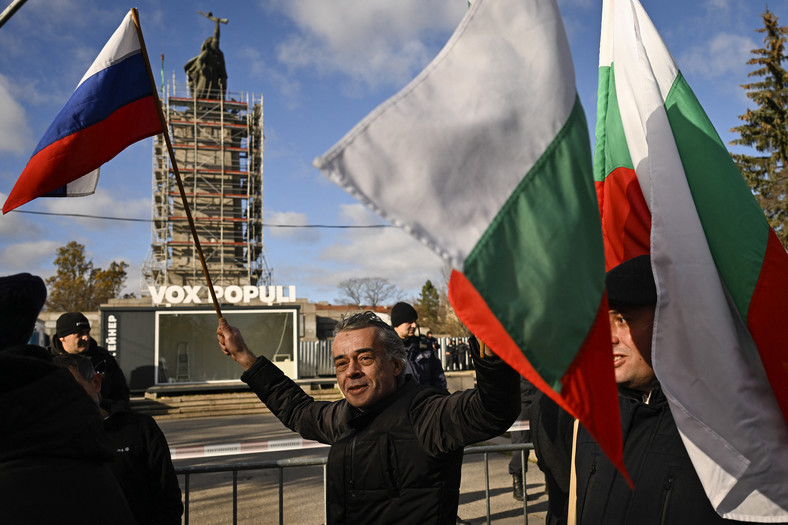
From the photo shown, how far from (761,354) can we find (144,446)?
8.71 feet

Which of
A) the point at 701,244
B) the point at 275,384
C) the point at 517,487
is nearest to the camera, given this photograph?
the point at 701,244

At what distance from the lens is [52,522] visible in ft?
4.45

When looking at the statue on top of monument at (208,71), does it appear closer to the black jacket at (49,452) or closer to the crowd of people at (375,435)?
the crowd of people at (375,435)

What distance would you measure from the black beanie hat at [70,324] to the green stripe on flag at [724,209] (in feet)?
15.9

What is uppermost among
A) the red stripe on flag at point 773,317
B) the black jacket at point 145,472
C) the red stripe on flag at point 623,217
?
the red stripe on flag at point 623,217

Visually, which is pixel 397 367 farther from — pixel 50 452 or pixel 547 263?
pixel 50 452

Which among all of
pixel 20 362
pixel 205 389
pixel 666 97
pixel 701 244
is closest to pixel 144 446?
pixel 20 362

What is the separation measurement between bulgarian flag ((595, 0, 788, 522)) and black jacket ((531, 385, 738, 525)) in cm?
8

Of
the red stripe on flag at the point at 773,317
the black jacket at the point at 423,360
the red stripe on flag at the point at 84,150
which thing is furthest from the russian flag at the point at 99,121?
the black jacket at the point at 423,360

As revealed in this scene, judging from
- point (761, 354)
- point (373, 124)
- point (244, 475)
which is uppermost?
point (373, 124)

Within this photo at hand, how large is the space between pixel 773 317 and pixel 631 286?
0.47 meters

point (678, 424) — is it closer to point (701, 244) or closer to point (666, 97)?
point (701, 244)

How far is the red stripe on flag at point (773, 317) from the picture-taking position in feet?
6.27

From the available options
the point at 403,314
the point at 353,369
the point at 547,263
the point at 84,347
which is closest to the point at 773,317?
the point at 547,263
